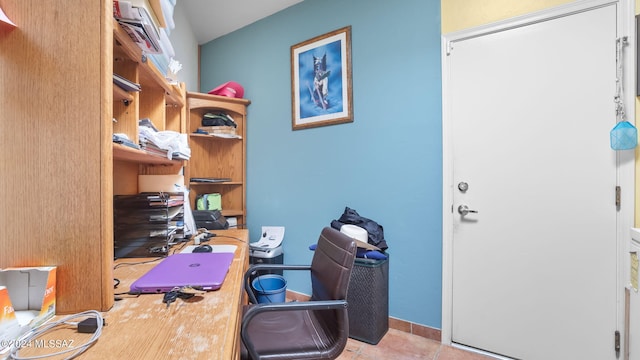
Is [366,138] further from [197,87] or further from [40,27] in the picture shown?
[197,87]

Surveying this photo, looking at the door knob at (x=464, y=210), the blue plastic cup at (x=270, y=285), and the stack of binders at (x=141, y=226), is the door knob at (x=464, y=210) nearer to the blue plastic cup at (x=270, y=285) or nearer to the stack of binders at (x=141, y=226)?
the blue plastic cup at (x=270, y=285)

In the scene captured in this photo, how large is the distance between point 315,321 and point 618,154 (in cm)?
176

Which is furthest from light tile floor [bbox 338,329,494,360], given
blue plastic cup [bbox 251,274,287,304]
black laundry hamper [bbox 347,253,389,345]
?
blue plastic cup [bbox 251,274,287,304]

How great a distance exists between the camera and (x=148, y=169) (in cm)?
176

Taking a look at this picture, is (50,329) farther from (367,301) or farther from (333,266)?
(367,301)

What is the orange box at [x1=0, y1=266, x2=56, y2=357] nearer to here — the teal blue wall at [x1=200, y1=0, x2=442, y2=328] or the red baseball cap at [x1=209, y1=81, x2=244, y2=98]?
the teal blue wall at [x1=200, y1=0, x2=442, y2=328]

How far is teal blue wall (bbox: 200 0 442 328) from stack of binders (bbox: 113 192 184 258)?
1345 mm

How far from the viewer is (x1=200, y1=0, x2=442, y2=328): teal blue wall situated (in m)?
1.92

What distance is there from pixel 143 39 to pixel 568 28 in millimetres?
2137

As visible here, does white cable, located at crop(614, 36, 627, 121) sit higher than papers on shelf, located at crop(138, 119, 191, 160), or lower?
higher

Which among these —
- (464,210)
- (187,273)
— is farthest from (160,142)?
(464,210)

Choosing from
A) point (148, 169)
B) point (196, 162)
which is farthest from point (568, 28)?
point (196, 162)

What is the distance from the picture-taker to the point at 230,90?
9.02ft

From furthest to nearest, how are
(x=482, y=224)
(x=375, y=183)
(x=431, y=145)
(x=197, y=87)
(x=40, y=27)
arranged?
(x=197, y=87) → (x=375, y=183) → (x=431, y=145) → (x=482, y=224) → (x=40, y=27)
